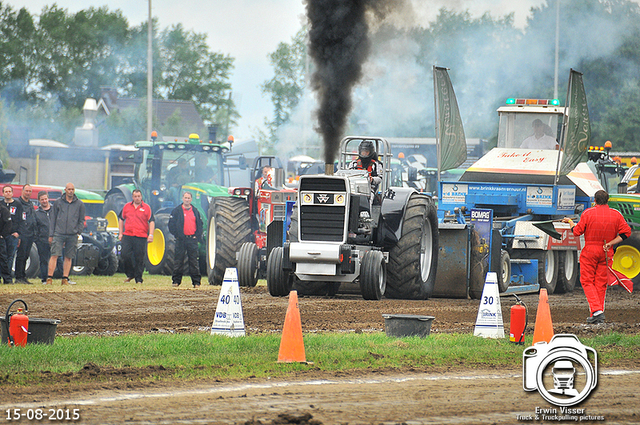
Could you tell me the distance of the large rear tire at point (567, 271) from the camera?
676 inches

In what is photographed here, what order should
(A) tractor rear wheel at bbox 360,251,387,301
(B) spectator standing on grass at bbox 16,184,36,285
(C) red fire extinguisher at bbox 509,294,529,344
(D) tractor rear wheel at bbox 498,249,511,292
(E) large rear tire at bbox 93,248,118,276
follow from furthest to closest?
(E) large rear tire at bbox 93,248,118,276, (B) spectator standing on grass at bbox 16,184,36,285, (D) tractor rear wheel at bbox 498,249,511,292, (A) tractor rear wheel at bbox 360,251,387,301, (C) red fire extinguisher at bbox 509,294,529,344

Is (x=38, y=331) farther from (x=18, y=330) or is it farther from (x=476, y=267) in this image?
(x=476, y=267)

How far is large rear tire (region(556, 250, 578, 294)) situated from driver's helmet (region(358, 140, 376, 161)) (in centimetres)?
547

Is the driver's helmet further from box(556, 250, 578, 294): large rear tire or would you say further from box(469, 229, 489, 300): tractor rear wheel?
box(556, 250, 578, 294): large rear tire

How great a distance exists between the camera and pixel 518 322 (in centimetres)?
901

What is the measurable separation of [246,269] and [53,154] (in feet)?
59.7

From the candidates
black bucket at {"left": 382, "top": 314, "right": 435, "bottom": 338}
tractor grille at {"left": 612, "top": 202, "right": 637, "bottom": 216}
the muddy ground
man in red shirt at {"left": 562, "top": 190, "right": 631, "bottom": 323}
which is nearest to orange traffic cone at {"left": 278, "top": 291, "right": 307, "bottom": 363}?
the muddy ground

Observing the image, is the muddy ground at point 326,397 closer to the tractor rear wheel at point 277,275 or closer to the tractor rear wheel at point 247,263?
the tractor rear wheel at point 277,275

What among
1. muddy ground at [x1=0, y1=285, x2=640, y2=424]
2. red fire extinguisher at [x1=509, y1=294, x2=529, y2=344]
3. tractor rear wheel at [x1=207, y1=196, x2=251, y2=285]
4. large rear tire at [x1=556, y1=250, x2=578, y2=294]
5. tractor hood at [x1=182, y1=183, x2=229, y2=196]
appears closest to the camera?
muddy ground at [x1=0, y1=285, x2=640, y2=424]

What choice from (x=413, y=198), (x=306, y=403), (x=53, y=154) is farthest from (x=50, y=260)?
(x=53, y=154)

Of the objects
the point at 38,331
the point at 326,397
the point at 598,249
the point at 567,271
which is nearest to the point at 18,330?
the point at 38,331

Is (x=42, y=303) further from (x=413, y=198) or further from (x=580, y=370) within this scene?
(x=580, y=370)

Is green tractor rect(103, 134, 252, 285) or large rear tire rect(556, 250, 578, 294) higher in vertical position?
green tractor rect(103, 134, 252, 285)

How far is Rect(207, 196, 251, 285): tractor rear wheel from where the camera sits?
15812mm
